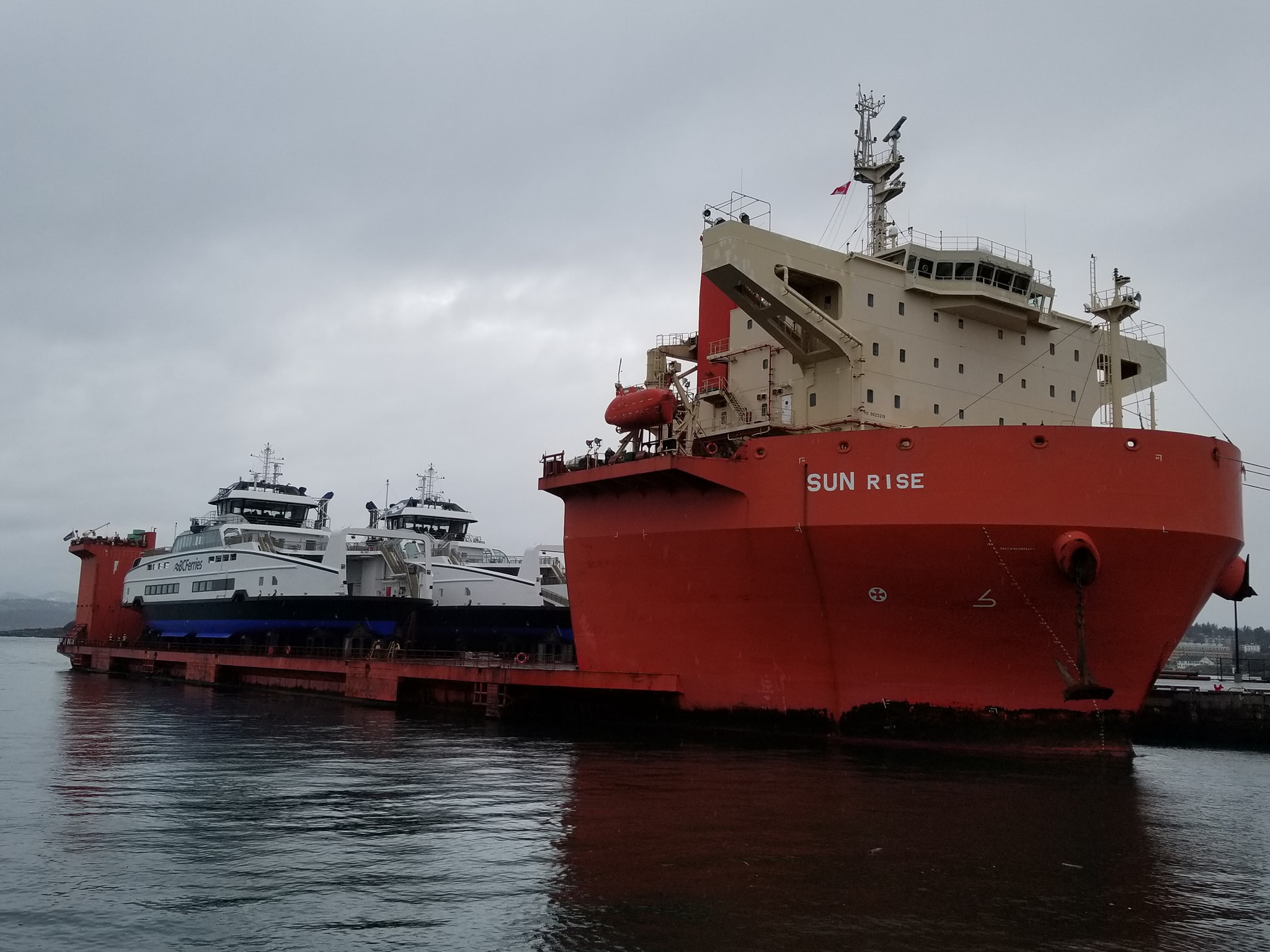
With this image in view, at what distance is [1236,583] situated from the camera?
18281mm

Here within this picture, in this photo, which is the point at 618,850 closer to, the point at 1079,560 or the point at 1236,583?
the point at 1079,560

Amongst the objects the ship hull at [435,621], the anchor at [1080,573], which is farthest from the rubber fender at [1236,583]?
the ship hull at [435,621]

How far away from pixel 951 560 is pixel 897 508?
111 centimetres

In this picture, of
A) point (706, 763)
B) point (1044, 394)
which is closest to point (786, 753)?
point (706, 763)

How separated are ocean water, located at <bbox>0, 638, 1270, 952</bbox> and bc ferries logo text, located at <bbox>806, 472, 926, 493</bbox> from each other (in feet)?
13.8

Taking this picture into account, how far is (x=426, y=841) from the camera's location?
411 inches

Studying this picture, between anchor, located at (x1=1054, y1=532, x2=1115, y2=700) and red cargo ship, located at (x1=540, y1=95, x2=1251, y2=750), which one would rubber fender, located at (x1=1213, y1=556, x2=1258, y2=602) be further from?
anchor, located at (x1=1054, y1=532, x2=1115, y2=700)

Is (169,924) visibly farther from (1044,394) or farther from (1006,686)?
(1044,394)

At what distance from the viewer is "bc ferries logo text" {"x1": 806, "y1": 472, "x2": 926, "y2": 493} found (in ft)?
50.8

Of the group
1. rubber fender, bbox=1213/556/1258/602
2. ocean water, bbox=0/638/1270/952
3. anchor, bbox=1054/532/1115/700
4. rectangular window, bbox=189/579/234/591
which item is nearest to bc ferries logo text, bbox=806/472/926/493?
anchor, bbox=1054/532/1115/700

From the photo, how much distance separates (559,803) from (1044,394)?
13.3 meters

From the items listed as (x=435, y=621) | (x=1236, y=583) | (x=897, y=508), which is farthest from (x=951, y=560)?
(x=435, y=621)

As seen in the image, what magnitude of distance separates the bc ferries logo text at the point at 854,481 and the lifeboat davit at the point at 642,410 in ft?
13.9

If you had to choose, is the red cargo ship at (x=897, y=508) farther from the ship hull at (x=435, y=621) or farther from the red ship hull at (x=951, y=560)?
the ship hull at (x=435, y=621)
